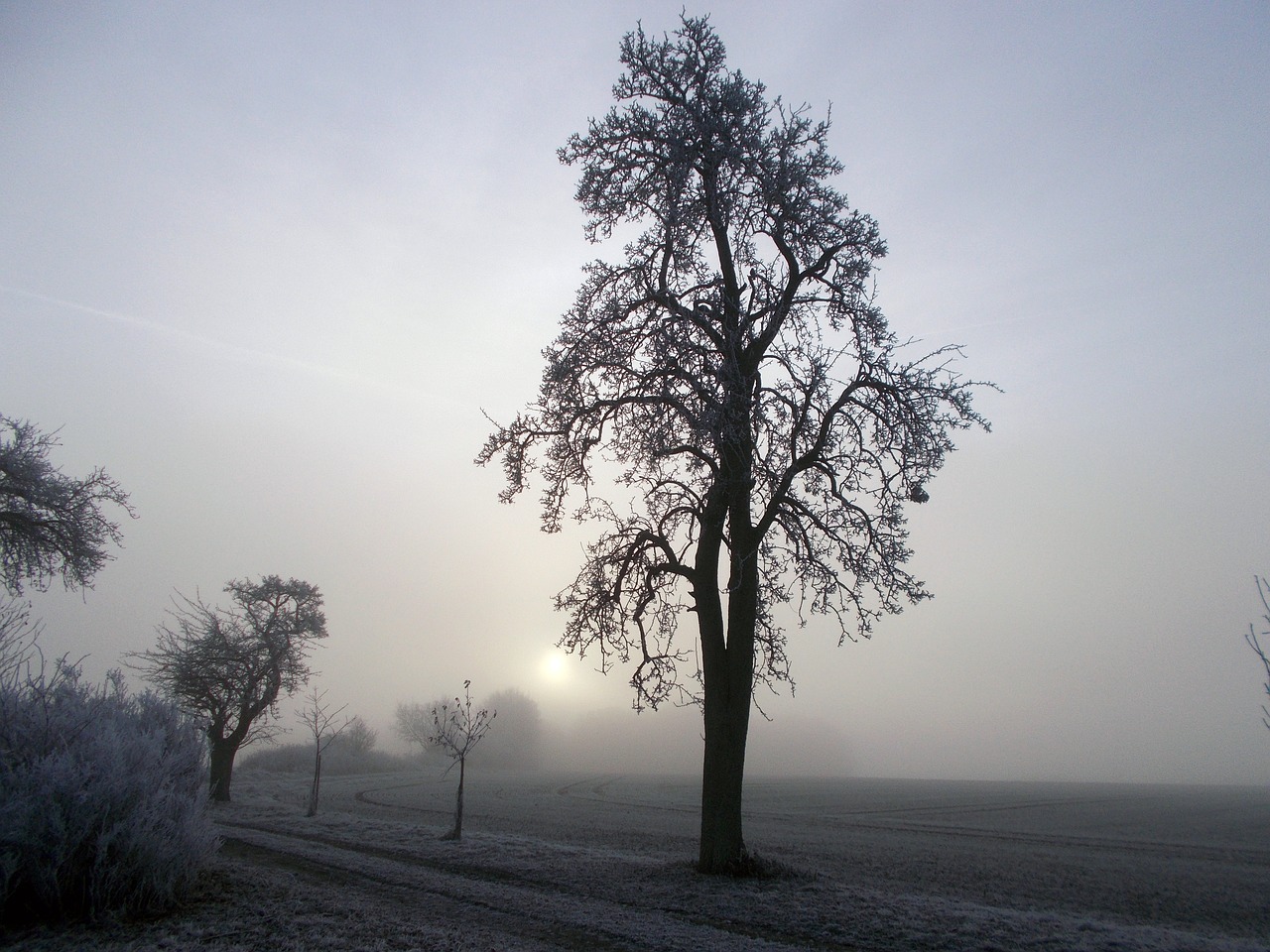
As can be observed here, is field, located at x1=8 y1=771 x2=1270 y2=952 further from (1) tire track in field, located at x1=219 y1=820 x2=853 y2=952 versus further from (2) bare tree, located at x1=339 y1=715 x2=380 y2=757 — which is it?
(2) bare tree, located at x1=339 y1=715 x2=380 y2=757

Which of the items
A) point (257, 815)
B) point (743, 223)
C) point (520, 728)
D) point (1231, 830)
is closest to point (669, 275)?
point (743, 223)

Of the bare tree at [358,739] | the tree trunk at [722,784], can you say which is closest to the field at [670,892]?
the tree trunk at [722,784]

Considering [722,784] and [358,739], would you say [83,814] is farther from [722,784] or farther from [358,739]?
[358,739]

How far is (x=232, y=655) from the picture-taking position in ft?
84.0

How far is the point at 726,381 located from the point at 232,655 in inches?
968

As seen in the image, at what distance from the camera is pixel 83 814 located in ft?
24.1

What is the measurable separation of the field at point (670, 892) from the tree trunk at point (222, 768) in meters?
1.71

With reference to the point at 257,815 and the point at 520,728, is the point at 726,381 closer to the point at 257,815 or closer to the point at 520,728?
the point at 257,815

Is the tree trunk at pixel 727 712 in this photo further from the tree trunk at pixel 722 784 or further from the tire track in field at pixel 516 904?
the tire track in field at pixel 516 904

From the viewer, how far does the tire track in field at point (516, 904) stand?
7551mm

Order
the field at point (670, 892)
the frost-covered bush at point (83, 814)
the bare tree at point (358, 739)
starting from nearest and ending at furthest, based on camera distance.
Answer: the frost-covered bush at point (83, 814) → the field at point (670, 892) → the bare tree at point (358, 739)

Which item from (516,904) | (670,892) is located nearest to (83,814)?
(516,904)

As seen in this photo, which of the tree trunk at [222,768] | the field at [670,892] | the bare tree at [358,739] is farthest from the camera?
the bare tree at [358,739]

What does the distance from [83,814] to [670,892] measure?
7518mm
